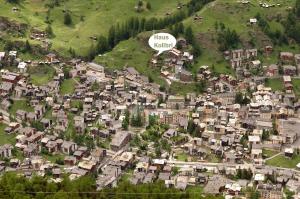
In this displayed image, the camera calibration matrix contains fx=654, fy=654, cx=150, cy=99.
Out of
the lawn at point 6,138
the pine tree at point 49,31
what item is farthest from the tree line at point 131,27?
the lawn at point 6,138

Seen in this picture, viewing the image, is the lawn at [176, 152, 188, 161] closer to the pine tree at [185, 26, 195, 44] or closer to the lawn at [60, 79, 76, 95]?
the lawn at [60, 79, 76, 95]

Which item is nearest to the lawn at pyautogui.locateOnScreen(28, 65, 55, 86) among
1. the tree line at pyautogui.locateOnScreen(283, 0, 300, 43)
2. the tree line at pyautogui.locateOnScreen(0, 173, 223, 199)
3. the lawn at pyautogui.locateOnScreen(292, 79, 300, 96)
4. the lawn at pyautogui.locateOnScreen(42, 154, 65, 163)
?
the lawn at pyautogui.locateOnScreen(42, 154, 65, 163)

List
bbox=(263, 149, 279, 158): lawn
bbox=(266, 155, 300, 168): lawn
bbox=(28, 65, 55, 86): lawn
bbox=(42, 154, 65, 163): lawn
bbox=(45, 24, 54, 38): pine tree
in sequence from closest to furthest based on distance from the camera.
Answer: bbox=(266, 155, 300, 168): lawn → bbox=(42, 154, 65, 163): lawn → bbox=(263, 149, 279, 158): lawn → bbox=(28, 65, 55, 86): lawn → bbox=(45, 24, 54, 38): pine tree

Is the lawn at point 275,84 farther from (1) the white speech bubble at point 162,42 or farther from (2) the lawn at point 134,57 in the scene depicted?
(1) the white speech bubble at point 162,42

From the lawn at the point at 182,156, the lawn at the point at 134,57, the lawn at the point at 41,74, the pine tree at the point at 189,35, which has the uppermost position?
the pine tree at the point at 189,35

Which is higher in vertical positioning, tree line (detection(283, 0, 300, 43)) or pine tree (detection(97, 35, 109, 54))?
tree line (detection(283, 0, 300, 43))

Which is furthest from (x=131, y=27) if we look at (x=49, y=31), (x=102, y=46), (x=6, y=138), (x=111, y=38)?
(x=6, y=138)

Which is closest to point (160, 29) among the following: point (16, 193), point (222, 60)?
point (222, 60)
